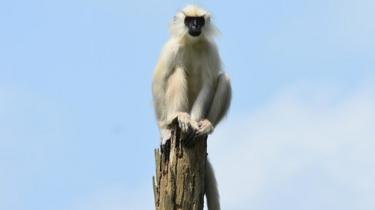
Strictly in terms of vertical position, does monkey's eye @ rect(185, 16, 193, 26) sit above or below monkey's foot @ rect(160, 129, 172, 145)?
above

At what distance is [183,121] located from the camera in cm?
1455

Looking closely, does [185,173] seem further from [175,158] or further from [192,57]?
[192,57]

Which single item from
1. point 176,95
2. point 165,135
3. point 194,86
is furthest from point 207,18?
point 165,135

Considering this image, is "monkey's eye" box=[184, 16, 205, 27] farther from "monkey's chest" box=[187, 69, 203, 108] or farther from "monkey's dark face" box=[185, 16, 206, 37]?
"monkey's chest" box=[187, 69, 203, 108]

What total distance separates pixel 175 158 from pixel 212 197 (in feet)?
4.81

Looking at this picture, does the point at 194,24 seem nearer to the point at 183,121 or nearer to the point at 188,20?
the point at 188,20


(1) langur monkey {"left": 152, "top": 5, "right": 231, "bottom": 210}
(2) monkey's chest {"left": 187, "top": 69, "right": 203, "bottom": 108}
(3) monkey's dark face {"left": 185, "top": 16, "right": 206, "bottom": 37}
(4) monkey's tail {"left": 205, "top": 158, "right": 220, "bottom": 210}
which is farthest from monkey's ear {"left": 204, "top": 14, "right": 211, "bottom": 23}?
(4) monkey's tail {"left": 205, "top": 158, "right": 220, "bottom": 210}

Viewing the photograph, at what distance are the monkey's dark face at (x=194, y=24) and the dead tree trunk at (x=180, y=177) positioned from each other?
352cm

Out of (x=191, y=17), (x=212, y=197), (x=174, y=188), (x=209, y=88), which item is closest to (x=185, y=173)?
(x=174, y=188)

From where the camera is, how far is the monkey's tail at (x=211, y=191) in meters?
14.5

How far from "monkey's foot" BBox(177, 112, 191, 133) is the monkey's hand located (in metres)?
0.19

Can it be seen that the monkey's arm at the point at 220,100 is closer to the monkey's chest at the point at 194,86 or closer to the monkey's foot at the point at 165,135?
the monkey's chest at the point at 194,86

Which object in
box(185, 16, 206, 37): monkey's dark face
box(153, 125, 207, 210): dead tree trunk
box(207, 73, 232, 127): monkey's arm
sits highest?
Answer: box(185, 16, 206, 37): monkey's dark face

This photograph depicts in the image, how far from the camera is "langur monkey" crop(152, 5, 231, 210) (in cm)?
1579
